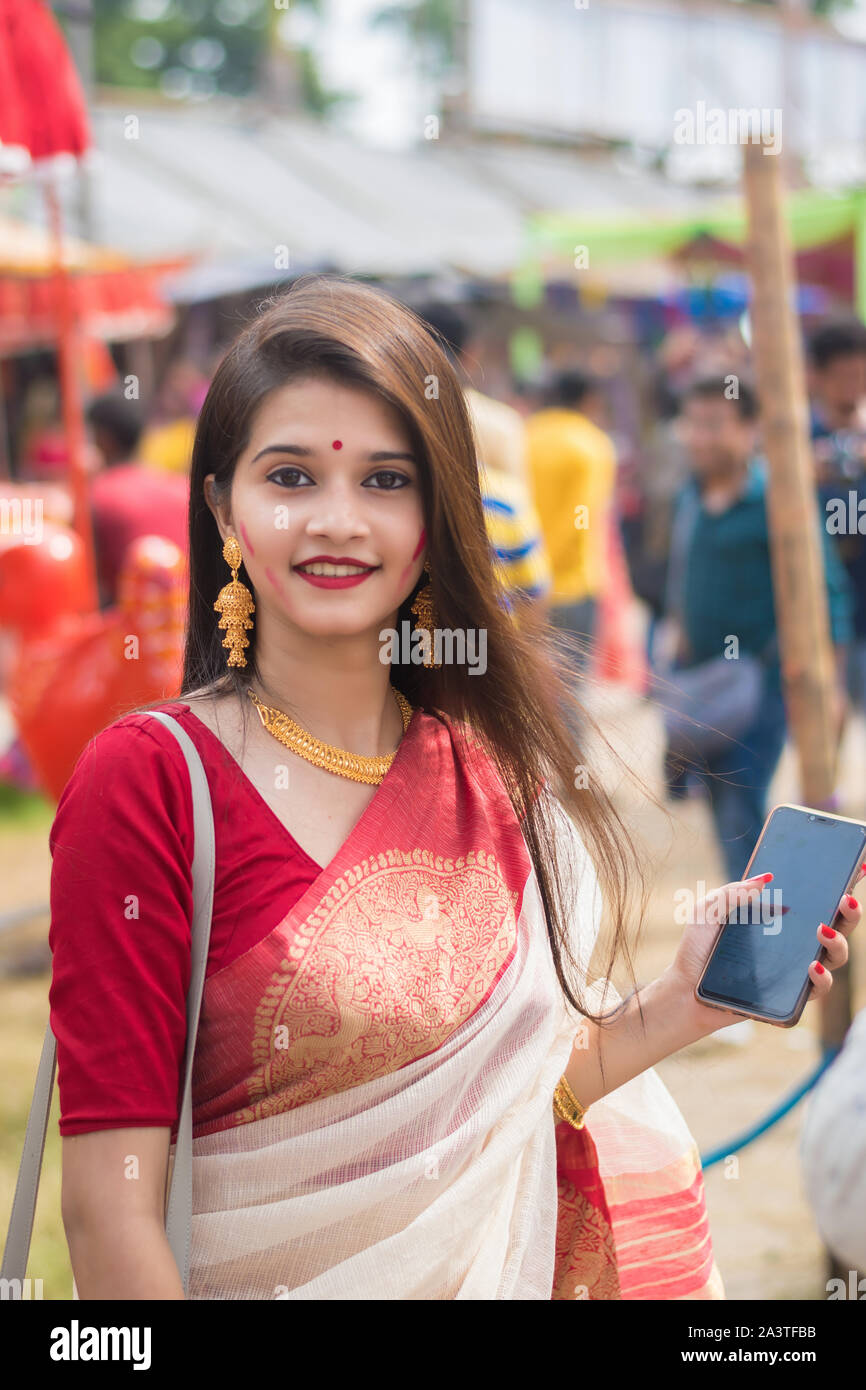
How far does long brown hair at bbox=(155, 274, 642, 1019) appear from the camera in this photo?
4.42ft

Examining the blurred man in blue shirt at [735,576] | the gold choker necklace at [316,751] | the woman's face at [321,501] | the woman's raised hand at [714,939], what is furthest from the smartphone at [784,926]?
the blurred man in blue shirt at [735,576]

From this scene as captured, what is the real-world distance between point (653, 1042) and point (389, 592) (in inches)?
22.2

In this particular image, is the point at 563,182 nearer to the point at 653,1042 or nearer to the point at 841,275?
the point at 841,275

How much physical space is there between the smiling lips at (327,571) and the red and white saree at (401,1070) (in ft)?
0.69

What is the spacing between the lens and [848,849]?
1517 millimetres

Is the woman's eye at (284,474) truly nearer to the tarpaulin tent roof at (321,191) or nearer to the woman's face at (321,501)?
the woman's face at (321,501)

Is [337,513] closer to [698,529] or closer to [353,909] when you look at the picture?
[353,909]

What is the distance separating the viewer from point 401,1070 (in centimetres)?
130

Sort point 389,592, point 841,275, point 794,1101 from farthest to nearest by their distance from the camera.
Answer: point 841,275
point 794,1101
point 389,592

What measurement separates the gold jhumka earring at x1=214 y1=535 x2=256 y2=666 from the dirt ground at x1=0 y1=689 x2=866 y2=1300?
1.62 feet

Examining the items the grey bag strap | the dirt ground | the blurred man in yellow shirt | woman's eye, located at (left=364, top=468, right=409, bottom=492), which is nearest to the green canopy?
the blurred man in yellow shirt

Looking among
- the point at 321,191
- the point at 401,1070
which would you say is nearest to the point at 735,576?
the point at 401,1070

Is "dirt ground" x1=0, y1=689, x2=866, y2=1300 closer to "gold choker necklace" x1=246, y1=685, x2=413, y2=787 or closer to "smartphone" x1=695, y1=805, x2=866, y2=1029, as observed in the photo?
"smartphone" x1=695, y1=805, x2=866, y2=1029

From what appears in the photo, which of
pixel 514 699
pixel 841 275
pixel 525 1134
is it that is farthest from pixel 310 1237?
pixel 841 275
